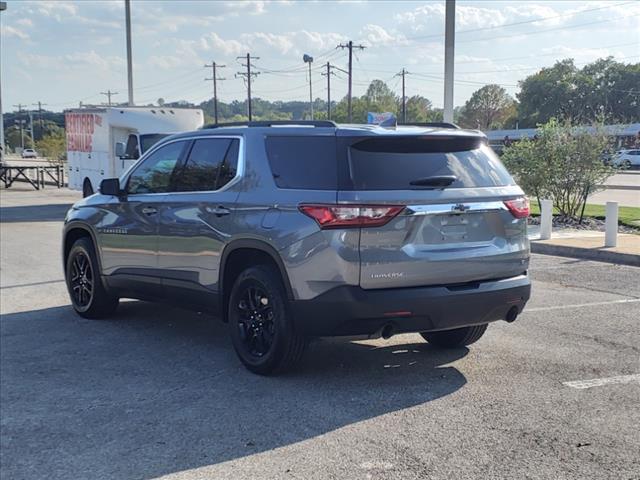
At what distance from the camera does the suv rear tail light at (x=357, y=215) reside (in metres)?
5.09

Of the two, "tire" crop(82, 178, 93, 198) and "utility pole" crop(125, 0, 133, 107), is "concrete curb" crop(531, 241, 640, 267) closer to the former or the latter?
"tire" crop(82, 178, 93, 198)

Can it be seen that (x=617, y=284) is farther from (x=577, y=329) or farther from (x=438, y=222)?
(x=438, y=222)

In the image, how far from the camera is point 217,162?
6359mm

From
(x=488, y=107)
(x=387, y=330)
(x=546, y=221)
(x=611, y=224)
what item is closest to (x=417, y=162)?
(x=387, y=330)

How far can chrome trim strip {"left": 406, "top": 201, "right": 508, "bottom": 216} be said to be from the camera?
523 centimetres

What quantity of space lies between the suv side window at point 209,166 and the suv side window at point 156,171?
0.68 ft

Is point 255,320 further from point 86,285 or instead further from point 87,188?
point 87,188

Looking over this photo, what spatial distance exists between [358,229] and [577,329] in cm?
328

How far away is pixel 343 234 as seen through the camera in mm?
5102

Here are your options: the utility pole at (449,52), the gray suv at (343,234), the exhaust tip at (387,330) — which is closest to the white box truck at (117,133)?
the utility pole at (449,52)

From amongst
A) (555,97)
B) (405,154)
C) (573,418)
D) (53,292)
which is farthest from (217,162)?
(555,97)

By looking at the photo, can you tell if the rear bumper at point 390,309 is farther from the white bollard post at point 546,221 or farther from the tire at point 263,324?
the white bollard post at point 546,221

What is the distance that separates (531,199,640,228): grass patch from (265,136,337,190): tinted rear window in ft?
40.2

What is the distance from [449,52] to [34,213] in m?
12.7
